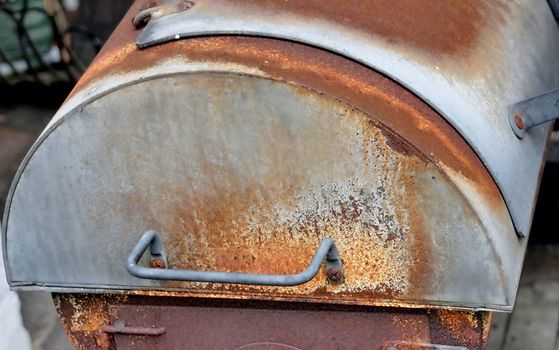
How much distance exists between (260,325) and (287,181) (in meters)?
0.35

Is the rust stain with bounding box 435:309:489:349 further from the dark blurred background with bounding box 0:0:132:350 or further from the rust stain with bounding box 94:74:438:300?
the dark blurred background with bounding box 0:0:132:350

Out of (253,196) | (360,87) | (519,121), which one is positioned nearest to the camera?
(360,87)

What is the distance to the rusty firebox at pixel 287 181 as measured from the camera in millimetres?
1565

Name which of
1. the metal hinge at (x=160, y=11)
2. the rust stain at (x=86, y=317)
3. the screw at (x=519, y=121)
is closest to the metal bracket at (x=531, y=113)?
the screw at (x=519, y=121)

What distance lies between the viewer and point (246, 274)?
1590 millimetres

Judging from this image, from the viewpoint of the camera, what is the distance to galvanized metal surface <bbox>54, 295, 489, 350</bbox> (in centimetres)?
171

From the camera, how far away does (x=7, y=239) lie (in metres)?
1.80

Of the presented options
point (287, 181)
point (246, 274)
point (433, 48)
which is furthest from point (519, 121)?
point (246, 274)

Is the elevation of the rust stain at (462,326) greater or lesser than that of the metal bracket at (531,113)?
lesser

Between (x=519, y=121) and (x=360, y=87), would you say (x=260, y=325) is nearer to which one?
(x=360, y=87)

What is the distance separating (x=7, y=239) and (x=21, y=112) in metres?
3.15

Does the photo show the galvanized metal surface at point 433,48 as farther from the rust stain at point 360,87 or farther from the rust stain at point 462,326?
the rust stain at point 462,326

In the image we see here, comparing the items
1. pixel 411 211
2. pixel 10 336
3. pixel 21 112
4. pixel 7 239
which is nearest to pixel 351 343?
pixel 411 211

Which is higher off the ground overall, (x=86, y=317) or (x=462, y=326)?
(x=462, y=326)
